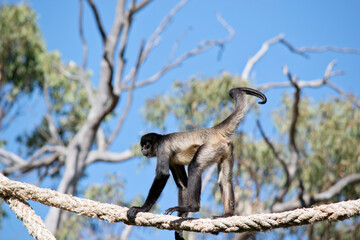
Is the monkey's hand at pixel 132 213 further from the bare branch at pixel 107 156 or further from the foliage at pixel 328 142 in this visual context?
the bare branch at pixel 107 156

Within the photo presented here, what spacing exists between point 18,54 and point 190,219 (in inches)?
822

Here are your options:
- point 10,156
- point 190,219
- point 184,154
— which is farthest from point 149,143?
point 10,156

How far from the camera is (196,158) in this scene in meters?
5.72

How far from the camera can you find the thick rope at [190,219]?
3740mm

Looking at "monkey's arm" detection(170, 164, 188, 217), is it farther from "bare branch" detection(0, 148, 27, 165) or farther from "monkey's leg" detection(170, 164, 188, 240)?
"bare branch" detection(0, 148, 27, 165)

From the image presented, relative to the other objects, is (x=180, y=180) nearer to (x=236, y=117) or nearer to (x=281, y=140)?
(x=236, y=117)

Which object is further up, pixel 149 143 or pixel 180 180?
pixel 149 143

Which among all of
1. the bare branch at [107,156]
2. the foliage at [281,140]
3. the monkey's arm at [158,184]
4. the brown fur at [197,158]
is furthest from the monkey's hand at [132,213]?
the bare branch at [107,156]

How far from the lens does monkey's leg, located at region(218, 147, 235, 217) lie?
225 inches

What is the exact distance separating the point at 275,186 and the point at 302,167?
115cm

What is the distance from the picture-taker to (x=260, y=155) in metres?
16.6

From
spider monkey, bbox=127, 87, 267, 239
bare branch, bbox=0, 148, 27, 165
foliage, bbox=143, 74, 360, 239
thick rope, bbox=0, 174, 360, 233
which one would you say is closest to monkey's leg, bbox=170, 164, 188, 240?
spider monkey, bbox=127, 87, 267, 239

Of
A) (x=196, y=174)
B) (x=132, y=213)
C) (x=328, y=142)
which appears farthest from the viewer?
(x=328, y=142)

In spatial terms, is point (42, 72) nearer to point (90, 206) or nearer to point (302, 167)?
point (302, 167)
